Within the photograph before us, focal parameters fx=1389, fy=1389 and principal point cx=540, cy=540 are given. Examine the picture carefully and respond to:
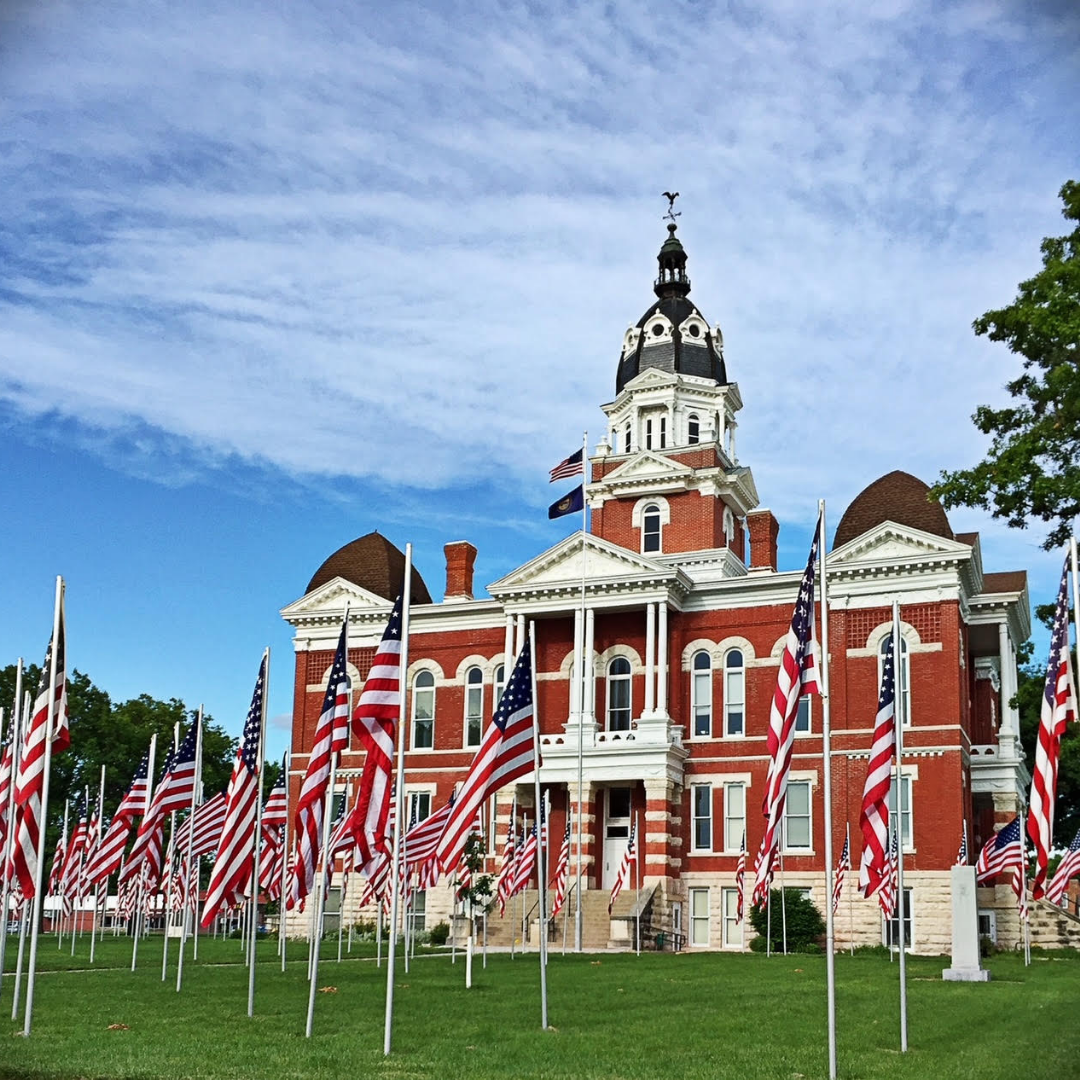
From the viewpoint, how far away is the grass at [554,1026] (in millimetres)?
15578

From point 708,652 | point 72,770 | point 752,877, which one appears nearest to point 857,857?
point 752,877

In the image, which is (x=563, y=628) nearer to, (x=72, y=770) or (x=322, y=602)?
(x=322, y=602)

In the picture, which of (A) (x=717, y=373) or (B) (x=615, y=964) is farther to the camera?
(A) (x=717, y=373)

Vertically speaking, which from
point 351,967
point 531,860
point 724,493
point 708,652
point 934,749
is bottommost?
point 351,967

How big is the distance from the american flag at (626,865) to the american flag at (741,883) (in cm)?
342

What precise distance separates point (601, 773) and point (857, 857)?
30.0 feet

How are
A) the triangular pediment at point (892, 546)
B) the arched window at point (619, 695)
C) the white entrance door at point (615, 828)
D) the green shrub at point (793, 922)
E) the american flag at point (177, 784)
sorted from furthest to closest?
the arched window at point (619, 695) < the white entrance door at point (615, 828) < the triangular pediment at point (892, 546) < the green shrub at point (793, 922) < the american flag at point (177, 784)

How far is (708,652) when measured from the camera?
168ft

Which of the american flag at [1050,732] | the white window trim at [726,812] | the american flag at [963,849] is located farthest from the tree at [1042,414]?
the white window trim at [726,812]

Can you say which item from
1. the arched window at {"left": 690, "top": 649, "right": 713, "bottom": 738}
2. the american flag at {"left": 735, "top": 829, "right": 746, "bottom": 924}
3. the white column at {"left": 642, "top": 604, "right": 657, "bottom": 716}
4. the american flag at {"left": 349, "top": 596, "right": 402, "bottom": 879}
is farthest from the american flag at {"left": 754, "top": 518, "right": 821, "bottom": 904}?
the arched window at {"left": 690, "top": 649, "right": 713, "bottom": 738}

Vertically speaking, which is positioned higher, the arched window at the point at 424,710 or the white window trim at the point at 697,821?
the arched window at the point at 424,710

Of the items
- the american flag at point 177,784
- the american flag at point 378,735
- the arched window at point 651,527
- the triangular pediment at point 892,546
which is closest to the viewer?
the american flag at point 378,735

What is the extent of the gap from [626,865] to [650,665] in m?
8.96

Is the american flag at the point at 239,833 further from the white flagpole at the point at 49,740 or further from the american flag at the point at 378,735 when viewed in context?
the american flag at the point at 378,735
